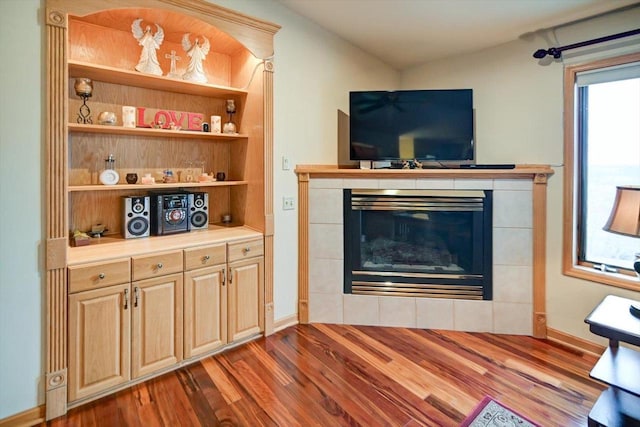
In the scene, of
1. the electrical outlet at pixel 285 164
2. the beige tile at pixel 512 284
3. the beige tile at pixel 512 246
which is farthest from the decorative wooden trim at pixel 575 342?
the electrical outlet at pixel 285 164

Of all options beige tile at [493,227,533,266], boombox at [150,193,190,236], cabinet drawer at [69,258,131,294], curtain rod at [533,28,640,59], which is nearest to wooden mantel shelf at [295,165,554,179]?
beige tile at [493,227,533,266]

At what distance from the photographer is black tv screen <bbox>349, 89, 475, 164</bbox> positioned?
9.64 ft

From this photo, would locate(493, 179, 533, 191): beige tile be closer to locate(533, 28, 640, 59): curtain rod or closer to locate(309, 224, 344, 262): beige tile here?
locate(533, 28, 640, 59): curtain rod

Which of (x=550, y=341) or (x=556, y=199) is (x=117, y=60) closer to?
(x=556, y=199)

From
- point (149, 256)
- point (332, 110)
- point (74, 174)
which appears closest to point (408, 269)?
point (332, 110)

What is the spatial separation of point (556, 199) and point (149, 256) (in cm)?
296

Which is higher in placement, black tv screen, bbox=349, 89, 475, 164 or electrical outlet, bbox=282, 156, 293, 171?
black tv screen, bbox=349, 89, 475, 164

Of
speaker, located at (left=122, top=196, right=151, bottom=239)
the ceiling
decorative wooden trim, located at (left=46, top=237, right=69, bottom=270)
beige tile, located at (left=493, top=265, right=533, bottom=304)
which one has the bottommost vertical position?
beige tile, located at (left=493, top=265, right=533, bottom=304)

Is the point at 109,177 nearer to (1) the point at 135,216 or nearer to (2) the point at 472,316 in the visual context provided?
(1) the point at 135,216

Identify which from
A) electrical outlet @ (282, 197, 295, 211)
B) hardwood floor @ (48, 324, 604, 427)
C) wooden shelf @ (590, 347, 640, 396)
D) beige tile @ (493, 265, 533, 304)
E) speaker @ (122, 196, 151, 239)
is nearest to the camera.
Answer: wooden shelf @ (590, 347, 640, 396)

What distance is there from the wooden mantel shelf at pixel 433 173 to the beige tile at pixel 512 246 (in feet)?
1.43

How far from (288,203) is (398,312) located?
132 cm

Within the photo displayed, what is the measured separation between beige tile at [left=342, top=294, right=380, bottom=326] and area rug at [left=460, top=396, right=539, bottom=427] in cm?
113

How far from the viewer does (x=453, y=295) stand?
288cm
